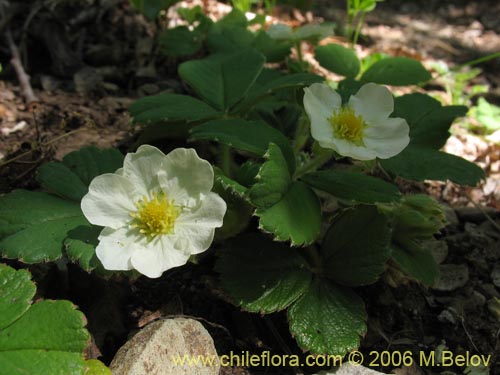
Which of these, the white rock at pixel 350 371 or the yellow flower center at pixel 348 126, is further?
the yellow flower center at pixel 348 126

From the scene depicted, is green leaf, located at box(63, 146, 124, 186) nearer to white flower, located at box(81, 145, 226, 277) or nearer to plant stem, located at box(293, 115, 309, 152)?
white flower, located at box(81, 145, 226, 277)

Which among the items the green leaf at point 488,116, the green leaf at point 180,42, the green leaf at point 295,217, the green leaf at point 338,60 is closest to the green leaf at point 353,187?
the green leaf at point 295,217

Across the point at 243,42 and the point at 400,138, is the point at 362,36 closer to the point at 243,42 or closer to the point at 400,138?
the point at 243,42

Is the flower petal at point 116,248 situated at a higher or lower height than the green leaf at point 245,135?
lower

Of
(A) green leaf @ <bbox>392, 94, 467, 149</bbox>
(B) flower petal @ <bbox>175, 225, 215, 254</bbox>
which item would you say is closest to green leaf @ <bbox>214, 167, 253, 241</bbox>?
(B) flower petal @ <bbox>175, 225, 215, 254</bbox>

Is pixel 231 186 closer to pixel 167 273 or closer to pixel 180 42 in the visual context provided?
pixel 167 273

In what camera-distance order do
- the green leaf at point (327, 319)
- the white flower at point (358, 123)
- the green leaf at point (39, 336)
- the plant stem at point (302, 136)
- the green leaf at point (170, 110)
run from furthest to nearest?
the plant stem at point (302, 136) < the green leaf at point (170, 110) < the white flower at point (358, 123) < the green leaf at point (327, 319) < the green leaf at point (39, 336)

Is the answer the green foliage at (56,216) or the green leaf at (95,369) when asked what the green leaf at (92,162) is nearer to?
the green foliage at (56,216)

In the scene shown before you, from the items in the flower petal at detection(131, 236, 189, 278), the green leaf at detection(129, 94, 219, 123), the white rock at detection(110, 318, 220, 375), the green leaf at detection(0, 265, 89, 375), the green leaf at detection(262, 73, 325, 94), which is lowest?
the white rock at detection(110, 318, 220, 375)
